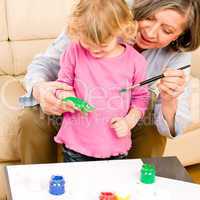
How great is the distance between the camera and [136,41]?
5.08 feet

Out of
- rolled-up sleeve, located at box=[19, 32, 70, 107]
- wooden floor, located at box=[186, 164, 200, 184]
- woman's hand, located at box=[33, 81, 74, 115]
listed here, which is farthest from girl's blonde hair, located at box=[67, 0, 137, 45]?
wooden floor, located at box=[186, 164, 200, 184]

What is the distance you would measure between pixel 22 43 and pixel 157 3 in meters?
0.87

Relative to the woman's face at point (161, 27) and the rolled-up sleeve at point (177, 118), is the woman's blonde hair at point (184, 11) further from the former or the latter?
the rolled-up sleeve at point (177, 118)

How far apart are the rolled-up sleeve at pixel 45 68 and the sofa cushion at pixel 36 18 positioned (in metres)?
0.52

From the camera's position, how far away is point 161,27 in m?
1.50

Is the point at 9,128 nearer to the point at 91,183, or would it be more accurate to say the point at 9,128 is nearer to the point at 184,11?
the point at 91,183

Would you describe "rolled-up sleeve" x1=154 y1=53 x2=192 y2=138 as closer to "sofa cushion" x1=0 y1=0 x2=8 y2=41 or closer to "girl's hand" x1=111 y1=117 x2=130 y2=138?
"girl's hand" x1=111 y1=117 x2=130 y2=138

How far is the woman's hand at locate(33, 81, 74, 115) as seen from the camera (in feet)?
4.48

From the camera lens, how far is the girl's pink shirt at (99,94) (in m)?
1.35

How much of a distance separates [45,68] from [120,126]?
16.1 inches

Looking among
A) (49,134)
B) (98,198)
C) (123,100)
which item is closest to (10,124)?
(49,134)

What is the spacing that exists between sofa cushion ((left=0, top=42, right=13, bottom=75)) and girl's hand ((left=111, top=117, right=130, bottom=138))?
3.09ft

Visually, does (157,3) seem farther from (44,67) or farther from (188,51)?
(44,67)

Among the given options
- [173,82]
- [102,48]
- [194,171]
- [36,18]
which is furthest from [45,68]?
[194,171]
